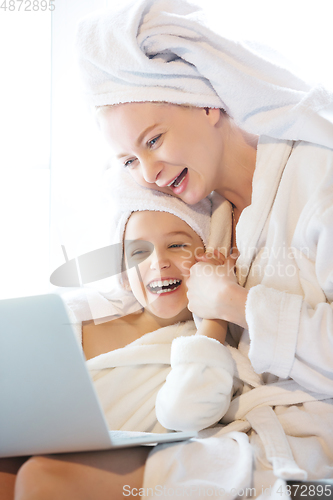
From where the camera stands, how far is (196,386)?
0.90 m

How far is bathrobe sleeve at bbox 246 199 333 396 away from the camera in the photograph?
0.87 metres

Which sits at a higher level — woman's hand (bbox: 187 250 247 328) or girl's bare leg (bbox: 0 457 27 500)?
woman's hand (bbox: 187 250 247 328)

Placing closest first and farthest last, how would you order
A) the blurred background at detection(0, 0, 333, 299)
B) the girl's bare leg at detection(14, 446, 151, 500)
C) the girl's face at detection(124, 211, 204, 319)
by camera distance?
the girl's bare leg at detection(14, 446, 151, 500) < the girl's face at detection(124, 211, 204, 319) < the blurred background at detection(0, 0, 333, 299)

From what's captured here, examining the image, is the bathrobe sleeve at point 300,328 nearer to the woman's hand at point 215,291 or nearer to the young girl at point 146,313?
the woman's hand at point 215,291

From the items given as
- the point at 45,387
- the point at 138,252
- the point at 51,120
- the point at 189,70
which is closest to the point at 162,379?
the point at 138,252

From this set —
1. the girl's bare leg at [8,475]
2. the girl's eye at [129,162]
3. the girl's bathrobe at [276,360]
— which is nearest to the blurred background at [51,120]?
the girl's eye at [129,162]

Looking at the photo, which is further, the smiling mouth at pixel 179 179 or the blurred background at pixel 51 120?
the blurred background at pixel 51 120

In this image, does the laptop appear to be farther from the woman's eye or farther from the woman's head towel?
the woman's head towel

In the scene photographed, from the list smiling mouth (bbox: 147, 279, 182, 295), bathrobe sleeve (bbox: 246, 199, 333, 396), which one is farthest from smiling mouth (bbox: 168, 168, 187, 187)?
bathrobe sleeve (bbox: 246, 199, 333, 396)

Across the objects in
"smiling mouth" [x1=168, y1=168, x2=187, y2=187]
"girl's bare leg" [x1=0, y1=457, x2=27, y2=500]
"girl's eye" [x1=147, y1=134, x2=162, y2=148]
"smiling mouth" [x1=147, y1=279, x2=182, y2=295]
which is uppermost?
"girl's eye" [x1=147, y1=134, x2=162, y2=148]

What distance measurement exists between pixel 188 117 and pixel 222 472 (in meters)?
0.78

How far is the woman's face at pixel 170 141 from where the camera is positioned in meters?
1.06

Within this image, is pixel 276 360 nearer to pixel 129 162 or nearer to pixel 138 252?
pixel 138 252

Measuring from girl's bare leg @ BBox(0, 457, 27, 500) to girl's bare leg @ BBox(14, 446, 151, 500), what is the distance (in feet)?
0.25
